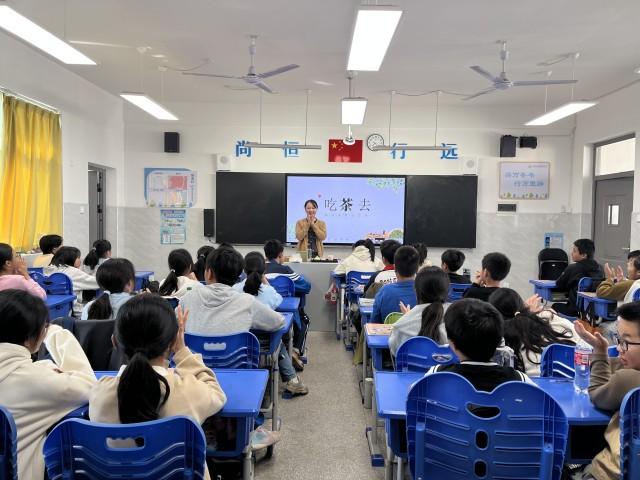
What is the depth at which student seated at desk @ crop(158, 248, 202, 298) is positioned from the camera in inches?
145

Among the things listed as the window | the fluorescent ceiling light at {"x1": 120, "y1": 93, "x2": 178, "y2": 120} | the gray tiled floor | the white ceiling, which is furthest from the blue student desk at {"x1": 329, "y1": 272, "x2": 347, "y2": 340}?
the window

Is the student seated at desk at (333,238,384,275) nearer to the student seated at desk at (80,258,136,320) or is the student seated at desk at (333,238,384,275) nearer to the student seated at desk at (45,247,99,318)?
the student seated at desk at (45,247,99,318)

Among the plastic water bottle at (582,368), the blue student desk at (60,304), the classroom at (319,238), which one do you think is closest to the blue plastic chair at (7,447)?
the classroom at (319,238)

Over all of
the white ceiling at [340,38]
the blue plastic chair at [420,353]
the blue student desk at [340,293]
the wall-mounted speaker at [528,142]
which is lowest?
the blue student desk at [340,293]

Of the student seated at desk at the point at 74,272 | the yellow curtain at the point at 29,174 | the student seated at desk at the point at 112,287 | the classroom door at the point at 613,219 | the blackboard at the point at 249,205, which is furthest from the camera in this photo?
the blackboard at the point at 249,205

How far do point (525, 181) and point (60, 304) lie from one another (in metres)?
7.27

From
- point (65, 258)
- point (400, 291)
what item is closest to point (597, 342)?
point (400, 291)

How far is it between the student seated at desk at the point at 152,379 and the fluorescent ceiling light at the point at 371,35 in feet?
8.87

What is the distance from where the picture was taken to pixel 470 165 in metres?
8.48

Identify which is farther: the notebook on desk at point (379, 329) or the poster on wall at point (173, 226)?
the poster on wall at point (173, 226)

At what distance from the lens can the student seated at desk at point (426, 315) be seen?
105 inches

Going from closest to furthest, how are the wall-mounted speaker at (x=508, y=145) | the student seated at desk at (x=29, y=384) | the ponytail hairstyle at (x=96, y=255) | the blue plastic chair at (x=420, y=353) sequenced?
the student seated at desk at (x=29, y=384) → the blue plastic chair at (x=420, y=353) → the ponytail hairstyle at (x=96, y=255) → the wall-mounted speaker at (x=508, y=145)

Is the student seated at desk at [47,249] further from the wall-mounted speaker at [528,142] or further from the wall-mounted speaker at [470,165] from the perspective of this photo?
the wall-mounted speaker at [528,142]

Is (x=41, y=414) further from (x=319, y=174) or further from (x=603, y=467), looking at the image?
(x=319, y=174)
